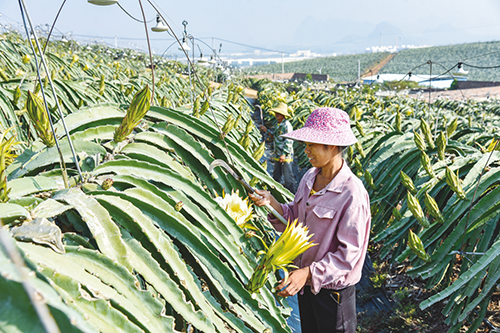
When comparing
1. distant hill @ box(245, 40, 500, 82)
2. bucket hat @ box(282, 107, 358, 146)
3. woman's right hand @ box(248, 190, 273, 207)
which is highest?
bucket hat @ box(282, 107, 358, 146)

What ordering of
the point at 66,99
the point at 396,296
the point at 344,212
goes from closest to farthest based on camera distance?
1. the point at 344,212
2. the point at 66,99
3. the point at 396,296

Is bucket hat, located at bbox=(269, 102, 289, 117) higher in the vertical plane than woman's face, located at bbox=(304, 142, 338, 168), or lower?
lower

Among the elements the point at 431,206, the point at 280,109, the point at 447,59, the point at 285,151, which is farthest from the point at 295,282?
the point at 447,59

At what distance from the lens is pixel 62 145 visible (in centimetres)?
101

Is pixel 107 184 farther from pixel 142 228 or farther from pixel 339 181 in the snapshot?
pixel 339 181

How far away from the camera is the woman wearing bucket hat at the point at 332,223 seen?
1256mm

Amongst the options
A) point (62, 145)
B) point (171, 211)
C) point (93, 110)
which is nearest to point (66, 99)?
point (93, 110)

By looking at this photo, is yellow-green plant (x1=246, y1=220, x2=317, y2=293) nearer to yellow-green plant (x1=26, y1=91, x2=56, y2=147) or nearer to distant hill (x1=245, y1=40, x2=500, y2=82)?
yellow-green plant (x1=26, y1=91, x2=56, y2=147)

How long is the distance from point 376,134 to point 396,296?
1.40m

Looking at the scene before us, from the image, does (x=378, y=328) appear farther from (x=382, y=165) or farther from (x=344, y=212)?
(x=344, y=212)

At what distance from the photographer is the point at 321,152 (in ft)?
4.47

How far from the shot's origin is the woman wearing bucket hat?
126cm

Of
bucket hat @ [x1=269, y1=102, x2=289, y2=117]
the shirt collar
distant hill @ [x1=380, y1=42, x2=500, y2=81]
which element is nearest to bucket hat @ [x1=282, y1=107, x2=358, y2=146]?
the shirt collar

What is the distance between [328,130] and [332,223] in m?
0.33
